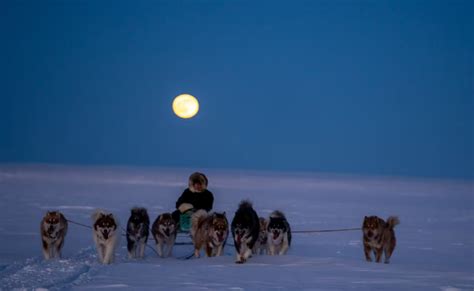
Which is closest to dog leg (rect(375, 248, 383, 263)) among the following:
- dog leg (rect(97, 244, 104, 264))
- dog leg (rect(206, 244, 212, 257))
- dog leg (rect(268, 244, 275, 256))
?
dog leg (rect(268, 244, 275, 256))

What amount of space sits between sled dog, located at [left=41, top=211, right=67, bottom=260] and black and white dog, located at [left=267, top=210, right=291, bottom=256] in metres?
3.53

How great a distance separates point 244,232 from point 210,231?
89 centimetres

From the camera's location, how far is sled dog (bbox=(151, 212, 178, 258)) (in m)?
12.0

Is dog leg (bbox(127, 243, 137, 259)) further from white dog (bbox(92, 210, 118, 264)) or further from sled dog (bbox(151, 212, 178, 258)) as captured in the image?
white dog (bbox(92, 210, 118, 264))

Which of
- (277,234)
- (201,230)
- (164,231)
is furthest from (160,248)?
(277,234)

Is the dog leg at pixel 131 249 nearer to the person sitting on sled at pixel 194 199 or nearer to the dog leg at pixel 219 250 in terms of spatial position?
the person sitting on sled at pixel 194 199

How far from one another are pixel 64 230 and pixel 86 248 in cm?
190

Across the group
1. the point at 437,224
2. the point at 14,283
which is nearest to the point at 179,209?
the point at 14,283

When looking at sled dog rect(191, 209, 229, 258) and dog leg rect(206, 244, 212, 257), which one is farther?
dog leg rect(206, 244, 212, 257)

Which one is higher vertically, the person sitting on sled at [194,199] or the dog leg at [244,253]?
the person sitting on sled at [194,199]

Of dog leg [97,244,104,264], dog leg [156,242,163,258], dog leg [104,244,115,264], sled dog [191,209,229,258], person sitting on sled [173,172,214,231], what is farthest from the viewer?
person sitting on sled [173,172,214,231]

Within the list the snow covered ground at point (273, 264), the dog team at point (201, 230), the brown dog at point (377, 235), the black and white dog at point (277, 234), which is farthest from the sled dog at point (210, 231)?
the brown dog at point (377, 235)

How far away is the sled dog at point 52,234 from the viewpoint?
1085 centimetres

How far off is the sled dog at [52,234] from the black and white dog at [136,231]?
1166 millimetres
